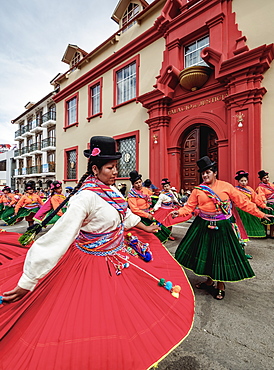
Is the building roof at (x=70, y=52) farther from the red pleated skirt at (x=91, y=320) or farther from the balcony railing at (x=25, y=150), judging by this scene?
the red pleated skirt at (x=91, y=320)

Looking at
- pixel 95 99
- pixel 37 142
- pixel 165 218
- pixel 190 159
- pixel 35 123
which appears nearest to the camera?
pixel 165 218

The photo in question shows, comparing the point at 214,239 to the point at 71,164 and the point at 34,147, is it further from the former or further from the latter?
the point at 34,147

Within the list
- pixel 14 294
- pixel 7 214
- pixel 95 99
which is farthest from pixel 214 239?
pixel 95 99

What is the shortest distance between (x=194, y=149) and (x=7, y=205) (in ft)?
30.9

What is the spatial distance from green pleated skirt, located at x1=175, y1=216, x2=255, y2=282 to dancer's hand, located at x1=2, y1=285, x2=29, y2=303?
8.19ft

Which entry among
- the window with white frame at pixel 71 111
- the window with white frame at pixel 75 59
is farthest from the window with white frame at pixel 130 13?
the window with white frame at pixel 71 111

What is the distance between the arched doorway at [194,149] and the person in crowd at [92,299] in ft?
28.5

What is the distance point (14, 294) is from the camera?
1309 millimetres

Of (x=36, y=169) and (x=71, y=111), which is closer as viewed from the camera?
(x=71, y=111)

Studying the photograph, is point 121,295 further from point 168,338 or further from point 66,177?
point 66,177

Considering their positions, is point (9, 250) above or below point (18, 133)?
below

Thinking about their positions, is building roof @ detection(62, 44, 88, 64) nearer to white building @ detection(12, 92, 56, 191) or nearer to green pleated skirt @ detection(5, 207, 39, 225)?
white building @ detection(12, 92, 56, 191)

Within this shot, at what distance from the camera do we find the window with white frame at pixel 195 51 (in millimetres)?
9675

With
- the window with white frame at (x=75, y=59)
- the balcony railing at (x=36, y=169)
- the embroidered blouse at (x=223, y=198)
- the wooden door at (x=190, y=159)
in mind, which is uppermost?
the window with white frame at (x=75, y=59)
